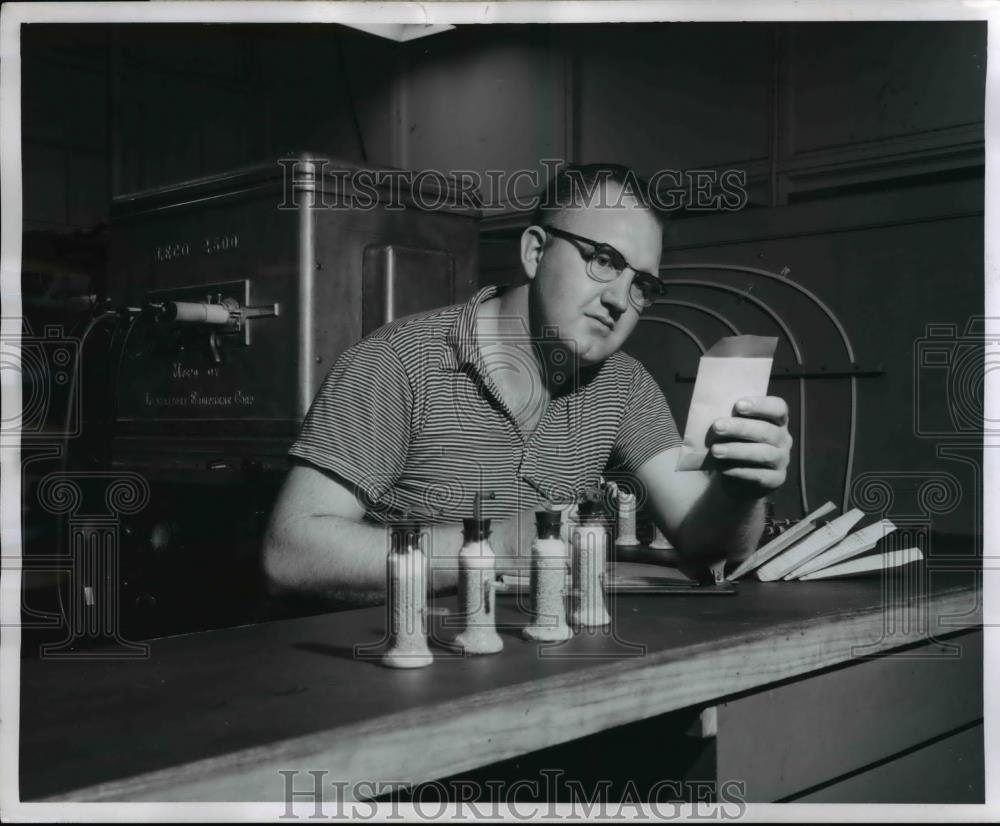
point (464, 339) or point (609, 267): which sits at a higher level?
point (609, 267)

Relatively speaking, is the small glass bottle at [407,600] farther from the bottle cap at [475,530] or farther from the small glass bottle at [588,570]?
the small glass bottle at [588,570]

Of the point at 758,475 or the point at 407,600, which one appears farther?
the point at 758,475

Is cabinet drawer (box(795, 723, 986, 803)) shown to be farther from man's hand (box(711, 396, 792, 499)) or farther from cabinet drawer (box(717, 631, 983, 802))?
man's hand (box(711, 396, 792, 499))

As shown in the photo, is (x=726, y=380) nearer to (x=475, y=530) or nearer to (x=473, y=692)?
(x=475, y=530)

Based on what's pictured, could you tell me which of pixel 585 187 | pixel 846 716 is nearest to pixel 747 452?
pixel 846 716

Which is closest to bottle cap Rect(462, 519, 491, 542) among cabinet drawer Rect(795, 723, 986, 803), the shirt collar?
cabinet drawer Rect(795, 723, 986, 803)

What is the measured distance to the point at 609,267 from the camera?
1935mm

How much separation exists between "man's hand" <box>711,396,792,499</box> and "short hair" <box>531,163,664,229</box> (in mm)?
733

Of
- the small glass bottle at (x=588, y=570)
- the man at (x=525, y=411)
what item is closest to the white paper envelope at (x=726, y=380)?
the small glass bottle at (x=588, y=570)

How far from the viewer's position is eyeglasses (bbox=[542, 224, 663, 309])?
1.92 meters

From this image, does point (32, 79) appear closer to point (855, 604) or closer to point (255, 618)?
point (255, 618)

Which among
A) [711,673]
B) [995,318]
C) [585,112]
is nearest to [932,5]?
[995,318]

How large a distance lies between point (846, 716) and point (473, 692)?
0.65 m

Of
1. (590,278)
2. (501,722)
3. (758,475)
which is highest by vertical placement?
(590,278)
